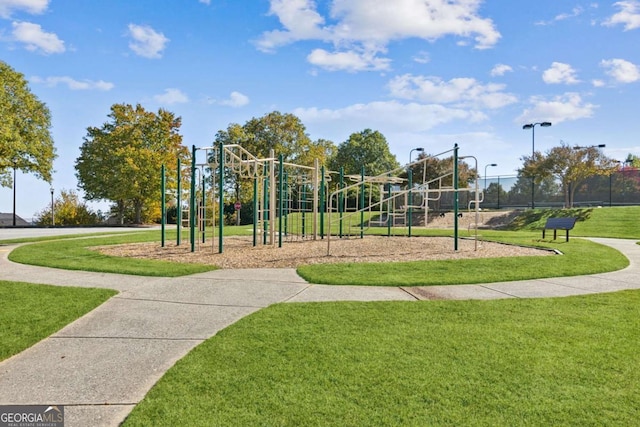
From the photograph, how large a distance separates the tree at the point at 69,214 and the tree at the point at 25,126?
5257 millimetres

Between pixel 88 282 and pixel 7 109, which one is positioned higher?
pixel 7 109

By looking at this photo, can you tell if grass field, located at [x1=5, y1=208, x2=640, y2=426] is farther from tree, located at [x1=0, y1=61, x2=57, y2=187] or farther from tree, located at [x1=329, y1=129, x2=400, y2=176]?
tree, located at [x1=329, y1=129, x2=400, y2=176]

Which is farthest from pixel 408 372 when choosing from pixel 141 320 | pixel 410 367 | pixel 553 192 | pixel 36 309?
pixel 553 192

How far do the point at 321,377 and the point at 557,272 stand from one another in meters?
6.84

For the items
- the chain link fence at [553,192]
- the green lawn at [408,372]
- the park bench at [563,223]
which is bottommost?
the green lawn at [408,372]

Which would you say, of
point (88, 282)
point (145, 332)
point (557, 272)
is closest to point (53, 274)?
point (88, 282)

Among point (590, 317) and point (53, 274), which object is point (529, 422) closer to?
point (590, 317)

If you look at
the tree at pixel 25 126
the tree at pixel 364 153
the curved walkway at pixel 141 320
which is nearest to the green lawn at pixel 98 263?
the curved walkway at pixel 141 320

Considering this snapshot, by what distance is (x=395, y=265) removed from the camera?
9.37 m

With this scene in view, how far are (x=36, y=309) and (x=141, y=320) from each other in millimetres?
1627

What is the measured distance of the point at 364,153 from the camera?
58656 millimetres

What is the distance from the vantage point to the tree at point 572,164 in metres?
30.4

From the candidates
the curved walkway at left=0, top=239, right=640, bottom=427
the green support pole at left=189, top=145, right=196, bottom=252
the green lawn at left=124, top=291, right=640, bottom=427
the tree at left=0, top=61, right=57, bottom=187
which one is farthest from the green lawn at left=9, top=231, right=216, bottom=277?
the tree at left=0, top=61, right=57, bottom=187

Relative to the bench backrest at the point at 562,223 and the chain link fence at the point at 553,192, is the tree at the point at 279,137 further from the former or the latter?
the bench backrest at the point at 562,223
